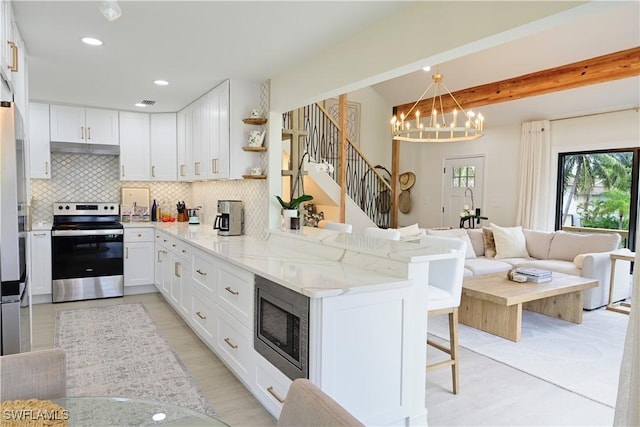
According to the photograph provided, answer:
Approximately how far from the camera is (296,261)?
2928 mm

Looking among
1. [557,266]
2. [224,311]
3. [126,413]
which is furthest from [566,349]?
[126,413]

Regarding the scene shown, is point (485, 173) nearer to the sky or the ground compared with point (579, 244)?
nearer to the sky

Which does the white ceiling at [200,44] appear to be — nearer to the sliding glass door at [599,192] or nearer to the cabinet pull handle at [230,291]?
the sliding glass door at [599,192]

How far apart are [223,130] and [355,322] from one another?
2.77 metres

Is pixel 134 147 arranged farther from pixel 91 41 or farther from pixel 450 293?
pixel 450 293

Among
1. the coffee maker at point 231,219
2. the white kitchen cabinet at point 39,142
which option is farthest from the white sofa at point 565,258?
the white kitchen cabinet at point 39,142

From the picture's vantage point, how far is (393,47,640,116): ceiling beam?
5113 millimetres

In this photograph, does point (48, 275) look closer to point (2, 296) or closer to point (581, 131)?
point (2, 296)

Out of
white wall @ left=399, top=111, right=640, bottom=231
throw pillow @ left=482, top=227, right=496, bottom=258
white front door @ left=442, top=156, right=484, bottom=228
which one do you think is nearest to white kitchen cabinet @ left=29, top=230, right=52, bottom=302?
throw pillow @ left=482, top=227, right=496, bottom=258

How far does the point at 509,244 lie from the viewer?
19.9 ft

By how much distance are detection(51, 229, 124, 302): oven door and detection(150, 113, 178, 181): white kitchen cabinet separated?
107cm

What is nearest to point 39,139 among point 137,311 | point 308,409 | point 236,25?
point 137,311

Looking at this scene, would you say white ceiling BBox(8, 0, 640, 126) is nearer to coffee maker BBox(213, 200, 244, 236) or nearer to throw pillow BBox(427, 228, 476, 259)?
coffee maker BBox(213, 200, 244, 236)

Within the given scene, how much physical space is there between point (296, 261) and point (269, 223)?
3.84ft
